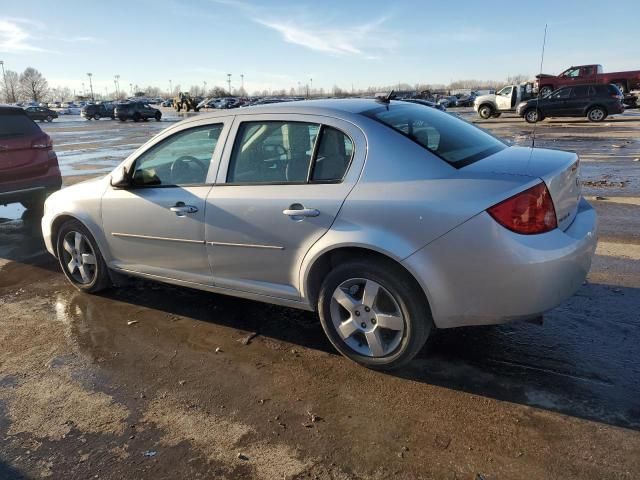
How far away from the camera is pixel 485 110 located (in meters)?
31.7

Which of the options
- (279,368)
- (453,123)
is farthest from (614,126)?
(279,368)

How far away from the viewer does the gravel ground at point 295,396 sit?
2.61 m

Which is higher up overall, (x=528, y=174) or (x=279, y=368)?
(x=528, y=174)


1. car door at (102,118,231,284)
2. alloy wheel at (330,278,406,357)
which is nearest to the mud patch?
alloy wheel at (330,278,406,357)

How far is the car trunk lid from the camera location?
3.04 meters

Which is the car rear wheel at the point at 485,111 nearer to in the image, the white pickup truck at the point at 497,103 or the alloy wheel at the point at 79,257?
the white pickup truck at the point at 497,103

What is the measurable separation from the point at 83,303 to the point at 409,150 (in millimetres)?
3376

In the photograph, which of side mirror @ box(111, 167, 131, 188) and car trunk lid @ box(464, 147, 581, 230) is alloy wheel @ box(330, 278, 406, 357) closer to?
car trunk lid @ box(464, 147, 581, 230)

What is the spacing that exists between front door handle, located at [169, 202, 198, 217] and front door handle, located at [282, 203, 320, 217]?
0.85 metres

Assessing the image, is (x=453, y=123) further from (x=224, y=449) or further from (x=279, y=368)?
(x=224, y=449)

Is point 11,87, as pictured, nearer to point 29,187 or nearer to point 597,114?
point 597,114

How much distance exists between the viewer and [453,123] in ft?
12.9

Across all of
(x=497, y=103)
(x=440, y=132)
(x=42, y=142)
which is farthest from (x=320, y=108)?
(x=497, y=103)

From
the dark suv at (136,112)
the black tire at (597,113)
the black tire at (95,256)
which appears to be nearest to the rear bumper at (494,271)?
the black tire at (95,256)
